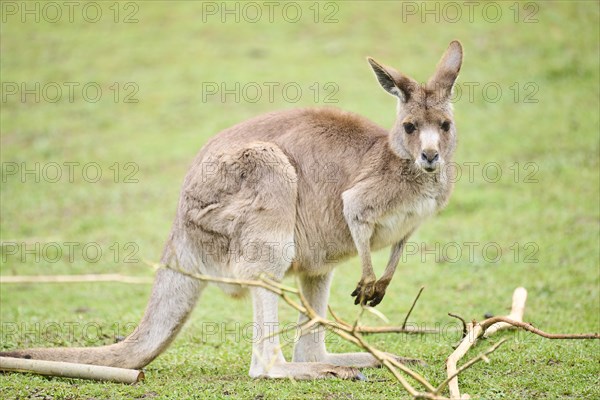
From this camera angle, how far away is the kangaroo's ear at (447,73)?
5.93m

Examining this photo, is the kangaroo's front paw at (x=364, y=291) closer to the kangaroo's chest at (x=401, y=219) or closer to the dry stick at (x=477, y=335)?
the kangaroo's chest at (x=401, y=219)

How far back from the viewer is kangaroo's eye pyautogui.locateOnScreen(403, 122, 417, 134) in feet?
19.1

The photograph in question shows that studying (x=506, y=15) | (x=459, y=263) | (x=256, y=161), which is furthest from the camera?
(x=506, y=15)

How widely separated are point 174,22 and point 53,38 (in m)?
2.78

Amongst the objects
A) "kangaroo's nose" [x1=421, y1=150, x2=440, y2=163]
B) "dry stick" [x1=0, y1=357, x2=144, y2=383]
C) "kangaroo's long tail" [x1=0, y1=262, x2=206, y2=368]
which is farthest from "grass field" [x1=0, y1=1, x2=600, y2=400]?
"kangaroo's nose" [x1=421, y1=150, x2=440, y2=163]

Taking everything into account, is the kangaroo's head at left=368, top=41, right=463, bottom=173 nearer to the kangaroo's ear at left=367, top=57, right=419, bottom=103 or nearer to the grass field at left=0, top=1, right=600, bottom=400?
the kangaroo's ear at left=367, top=57, right=419, bottom=103

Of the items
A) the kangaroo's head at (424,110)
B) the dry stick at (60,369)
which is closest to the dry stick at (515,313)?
the kangaroo's head at (424,110)

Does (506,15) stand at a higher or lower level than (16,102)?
higher

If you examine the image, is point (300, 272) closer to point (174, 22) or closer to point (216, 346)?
point (216, 346)

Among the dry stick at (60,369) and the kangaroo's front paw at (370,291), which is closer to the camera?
the dry stick at (60,369)

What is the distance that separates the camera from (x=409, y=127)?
5.84 meters

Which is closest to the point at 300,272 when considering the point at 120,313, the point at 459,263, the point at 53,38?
the point at 120,313

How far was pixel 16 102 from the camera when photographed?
16.3 meters

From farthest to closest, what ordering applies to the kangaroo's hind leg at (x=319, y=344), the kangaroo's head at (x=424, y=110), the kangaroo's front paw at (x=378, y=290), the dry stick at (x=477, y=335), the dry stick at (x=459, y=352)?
the kangaroo's hind leg at (x=319, y=344)
the kangaroo's front paw at (x=378, y=290)
the kangaroo's head at (x=424, y=110)
the dry stick at (x=477, y=335)
the dry stick at (x=459, y=352)
